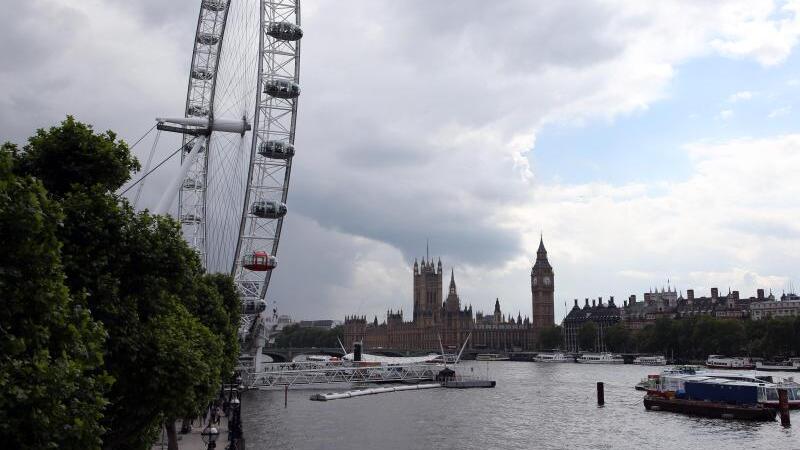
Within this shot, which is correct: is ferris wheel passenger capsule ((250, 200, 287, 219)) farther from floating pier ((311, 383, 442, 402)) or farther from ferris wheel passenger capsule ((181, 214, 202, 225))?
floating pier ((311, 383, 442, 402))

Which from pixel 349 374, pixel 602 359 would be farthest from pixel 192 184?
pixel 602 359

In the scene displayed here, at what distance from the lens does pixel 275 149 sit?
50.4 metres

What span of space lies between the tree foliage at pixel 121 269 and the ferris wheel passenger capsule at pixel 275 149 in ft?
97.6

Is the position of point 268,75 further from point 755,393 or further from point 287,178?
point 755,393

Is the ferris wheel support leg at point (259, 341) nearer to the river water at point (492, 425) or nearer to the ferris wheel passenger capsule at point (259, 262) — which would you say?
the river water at point (492, 425)

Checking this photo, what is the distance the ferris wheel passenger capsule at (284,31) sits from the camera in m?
48.7

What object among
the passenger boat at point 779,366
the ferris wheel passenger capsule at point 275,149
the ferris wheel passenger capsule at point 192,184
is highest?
the ferris wheel passenger capsule at point 275,149

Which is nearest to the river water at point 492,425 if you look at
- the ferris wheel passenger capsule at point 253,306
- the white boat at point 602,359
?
the ferris wheel passenger capsule at point 253,306

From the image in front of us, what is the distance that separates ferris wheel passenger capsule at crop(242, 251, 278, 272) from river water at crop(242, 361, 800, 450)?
11526 millimetres

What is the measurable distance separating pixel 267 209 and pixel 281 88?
27.5 feet

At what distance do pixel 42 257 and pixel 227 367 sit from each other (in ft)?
97.0

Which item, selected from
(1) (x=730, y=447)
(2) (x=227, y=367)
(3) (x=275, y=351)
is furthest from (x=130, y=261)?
(3) (x=275, y=351)

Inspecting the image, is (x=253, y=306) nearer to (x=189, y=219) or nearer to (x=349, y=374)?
(x=189, y=219)

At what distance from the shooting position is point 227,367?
40250mm
